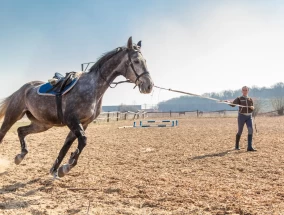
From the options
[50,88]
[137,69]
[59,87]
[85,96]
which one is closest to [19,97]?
[50,88]

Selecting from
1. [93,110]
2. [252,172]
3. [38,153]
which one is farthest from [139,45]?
Result: [38,153]

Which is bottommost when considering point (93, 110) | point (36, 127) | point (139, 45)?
point (36, 127)

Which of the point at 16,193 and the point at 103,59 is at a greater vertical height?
the point at 103,59

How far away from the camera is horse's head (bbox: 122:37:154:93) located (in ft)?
17.0

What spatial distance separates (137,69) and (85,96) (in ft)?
3.68

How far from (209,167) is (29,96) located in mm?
4618

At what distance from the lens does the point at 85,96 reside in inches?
209

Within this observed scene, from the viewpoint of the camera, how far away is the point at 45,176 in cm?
616

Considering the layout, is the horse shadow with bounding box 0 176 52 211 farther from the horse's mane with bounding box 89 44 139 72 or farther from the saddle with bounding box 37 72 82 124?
the horse's mane with bounding box 89 44 139 72

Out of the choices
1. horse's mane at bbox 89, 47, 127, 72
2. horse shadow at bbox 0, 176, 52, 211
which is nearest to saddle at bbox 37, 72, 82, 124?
horse's mane at bbox 89, 47, 127, 72

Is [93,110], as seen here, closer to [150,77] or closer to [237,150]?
[150,77]

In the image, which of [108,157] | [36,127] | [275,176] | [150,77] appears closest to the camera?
[150,77]

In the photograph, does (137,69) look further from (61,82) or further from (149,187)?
(149,187)

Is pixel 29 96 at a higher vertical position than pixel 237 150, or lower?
higher
